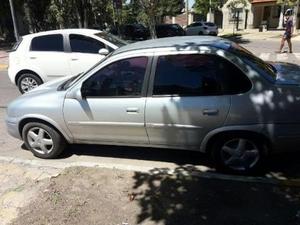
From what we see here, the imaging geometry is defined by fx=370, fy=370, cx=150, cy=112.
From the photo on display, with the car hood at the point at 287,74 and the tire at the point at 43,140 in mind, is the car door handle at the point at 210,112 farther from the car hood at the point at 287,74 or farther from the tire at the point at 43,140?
the tire at the point at 43,140

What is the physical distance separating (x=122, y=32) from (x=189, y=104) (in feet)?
65.5

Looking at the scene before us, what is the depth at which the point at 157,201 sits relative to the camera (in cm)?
411

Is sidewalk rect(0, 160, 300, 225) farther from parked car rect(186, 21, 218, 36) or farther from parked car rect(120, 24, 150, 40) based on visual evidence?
parked car rect(186, 21, 218, 36)

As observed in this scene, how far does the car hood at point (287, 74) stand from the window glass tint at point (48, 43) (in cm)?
553

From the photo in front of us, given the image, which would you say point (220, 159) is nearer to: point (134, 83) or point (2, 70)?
point (134, 83)

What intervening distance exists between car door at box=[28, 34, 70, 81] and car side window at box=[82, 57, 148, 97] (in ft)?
14.1

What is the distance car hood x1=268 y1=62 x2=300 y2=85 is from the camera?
4.34 m

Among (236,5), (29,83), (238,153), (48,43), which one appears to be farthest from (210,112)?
(236,5)

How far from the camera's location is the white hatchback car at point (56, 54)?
8.73m

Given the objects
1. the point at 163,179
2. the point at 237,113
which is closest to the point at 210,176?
the point at 163,179

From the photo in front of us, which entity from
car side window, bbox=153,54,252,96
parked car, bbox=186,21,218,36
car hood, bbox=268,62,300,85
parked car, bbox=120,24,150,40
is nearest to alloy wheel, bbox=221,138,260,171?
car side window, bbox=153,54,252,96

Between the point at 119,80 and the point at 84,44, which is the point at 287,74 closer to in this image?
the point at 119,80

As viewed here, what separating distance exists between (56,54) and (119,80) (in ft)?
15.6

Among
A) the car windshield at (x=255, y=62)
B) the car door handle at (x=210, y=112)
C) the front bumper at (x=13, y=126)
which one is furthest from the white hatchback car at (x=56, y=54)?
the car door handle at (x=210, y=112)
